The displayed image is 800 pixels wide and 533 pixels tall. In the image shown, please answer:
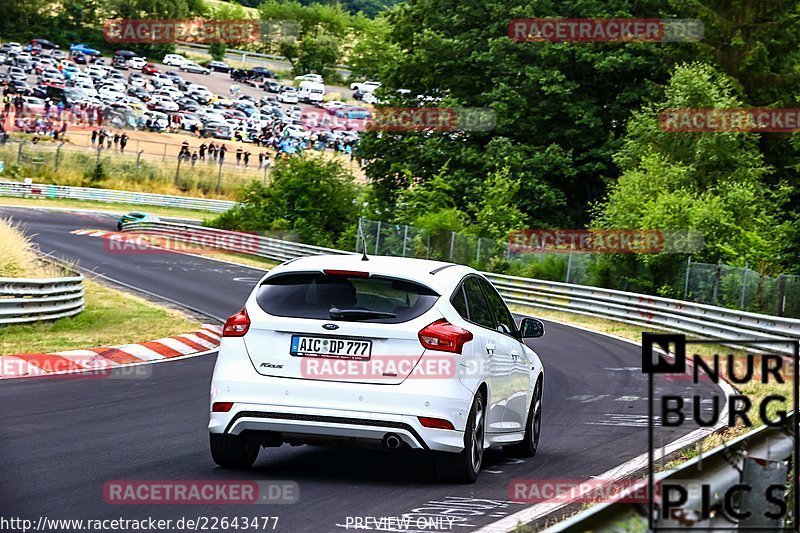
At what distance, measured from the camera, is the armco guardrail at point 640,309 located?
24312mm

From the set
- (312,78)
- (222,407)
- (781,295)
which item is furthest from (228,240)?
(312,78)

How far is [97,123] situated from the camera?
290 ft

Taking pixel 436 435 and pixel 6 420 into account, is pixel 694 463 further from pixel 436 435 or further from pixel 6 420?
pixel 6 420

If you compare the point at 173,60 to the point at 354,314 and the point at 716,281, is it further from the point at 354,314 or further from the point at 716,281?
the point at 354,314

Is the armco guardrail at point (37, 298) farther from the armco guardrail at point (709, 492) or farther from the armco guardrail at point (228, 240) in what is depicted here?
the armco guardrail at point (228, 240)

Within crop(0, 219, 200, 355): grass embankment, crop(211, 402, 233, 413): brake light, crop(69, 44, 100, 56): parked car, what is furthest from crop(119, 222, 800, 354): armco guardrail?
crop(69, 44, 100, 56): parked car

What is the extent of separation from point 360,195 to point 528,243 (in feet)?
38.2

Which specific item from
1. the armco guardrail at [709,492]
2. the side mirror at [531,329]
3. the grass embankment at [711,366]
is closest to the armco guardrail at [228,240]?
the grass embankment at [711,366]

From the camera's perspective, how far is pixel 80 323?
2112 centimetres

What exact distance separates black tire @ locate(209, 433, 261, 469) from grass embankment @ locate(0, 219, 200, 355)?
8.44 meters

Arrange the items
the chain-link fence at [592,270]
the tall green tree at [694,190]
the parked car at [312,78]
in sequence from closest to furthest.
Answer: the chain-link fence at [592,270]
the tall green tree at [694,190]
the parked car at [312,78]

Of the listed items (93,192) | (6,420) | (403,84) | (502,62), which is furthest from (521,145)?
(6,420)

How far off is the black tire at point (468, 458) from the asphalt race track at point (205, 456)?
0.10 metres

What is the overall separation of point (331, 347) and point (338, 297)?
0.48m
